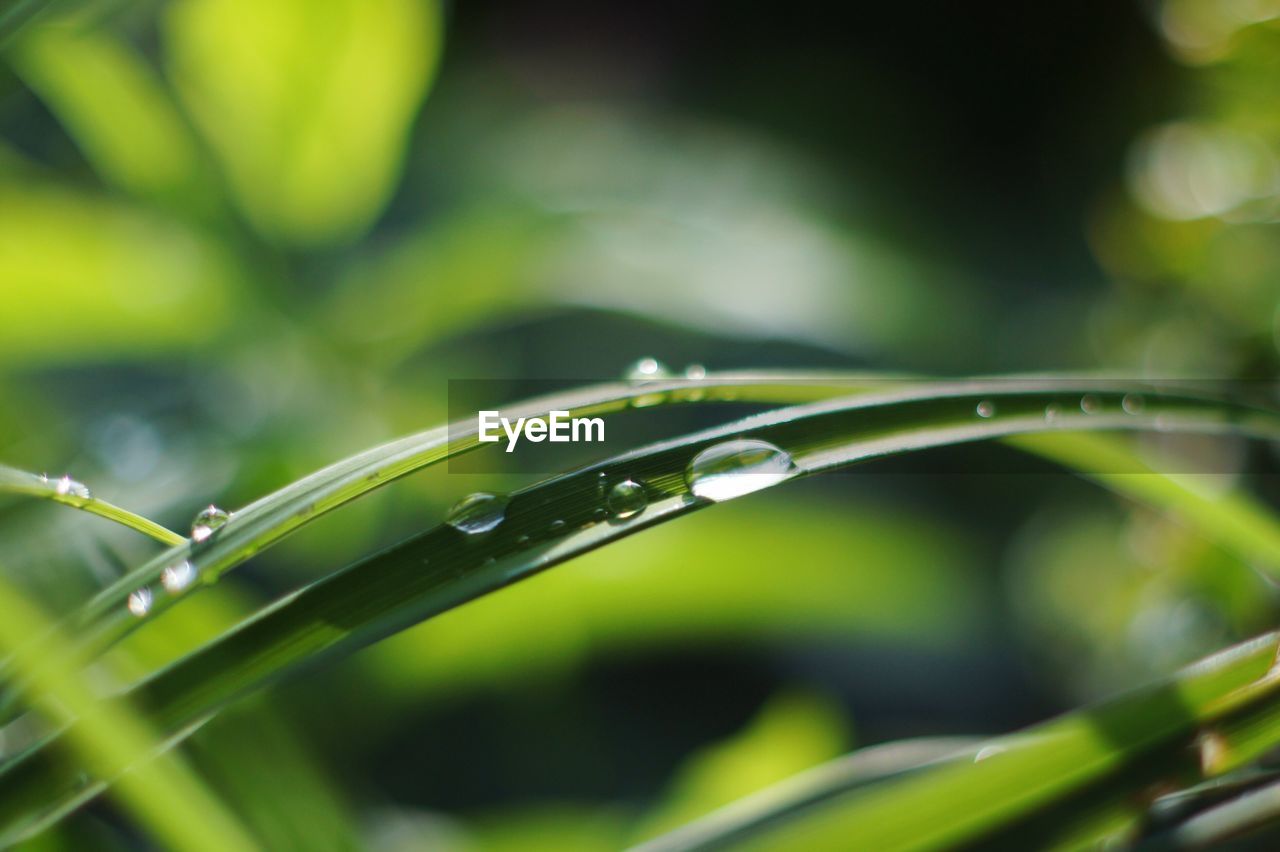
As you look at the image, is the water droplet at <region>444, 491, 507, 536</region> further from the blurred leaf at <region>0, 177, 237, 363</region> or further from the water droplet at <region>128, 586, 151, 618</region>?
the blurred leaf at <region>0, 177, 237, 363</region>

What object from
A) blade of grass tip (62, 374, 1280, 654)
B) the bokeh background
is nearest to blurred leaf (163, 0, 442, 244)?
the bokeh background

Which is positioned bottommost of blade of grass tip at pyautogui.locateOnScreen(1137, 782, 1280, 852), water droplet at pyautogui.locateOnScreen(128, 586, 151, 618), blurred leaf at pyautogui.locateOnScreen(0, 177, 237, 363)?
blade of grass tip at pyautogui.locateOnScreen(1137, 782, 1280, 852)

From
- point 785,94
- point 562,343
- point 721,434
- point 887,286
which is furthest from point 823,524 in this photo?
point 785,94

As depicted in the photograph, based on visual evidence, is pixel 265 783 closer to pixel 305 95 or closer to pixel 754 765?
pixel 754 765

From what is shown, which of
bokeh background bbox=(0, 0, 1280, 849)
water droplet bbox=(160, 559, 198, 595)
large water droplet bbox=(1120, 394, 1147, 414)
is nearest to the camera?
water droplet bbox=(160, 559, 198, 595)

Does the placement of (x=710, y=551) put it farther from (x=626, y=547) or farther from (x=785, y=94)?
(x=785, y=94)

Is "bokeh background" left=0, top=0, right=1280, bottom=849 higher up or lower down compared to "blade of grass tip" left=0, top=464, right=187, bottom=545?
higher up

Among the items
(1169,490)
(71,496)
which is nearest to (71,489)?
(71,496)

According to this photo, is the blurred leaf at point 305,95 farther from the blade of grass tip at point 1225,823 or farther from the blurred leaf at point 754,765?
the blade of grass tip at point 1225,823

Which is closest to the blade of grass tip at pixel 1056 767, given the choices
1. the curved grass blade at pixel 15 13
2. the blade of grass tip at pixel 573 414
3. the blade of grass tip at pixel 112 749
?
the blade of grass tip at pixel 573 414
